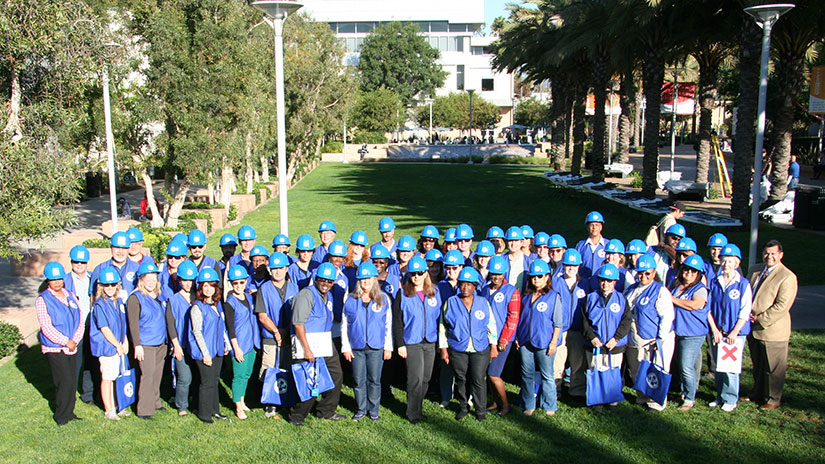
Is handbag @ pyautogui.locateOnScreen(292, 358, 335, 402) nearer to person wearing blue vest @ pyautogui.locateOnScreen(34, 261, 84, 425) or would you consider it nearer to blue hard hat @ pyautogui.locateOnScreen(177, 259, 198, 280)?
blue hard hat @ pyautogui.locateOnScreen(177, 259, 198, 280)

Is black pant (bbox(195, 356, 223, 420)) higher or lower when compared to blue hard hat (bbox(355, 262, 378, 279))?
lower

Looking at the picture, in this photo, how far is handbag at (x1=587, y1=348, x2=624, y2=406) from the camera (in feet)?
24.0

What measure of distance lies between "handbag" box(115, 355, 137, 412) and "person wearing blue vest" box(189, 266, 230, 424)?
781mm

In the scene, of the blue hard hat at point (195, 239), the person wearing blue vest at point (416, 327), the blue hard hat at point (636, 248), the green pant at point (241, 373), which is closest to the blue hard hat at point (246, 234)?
the blue hard hat at point (195, 239)

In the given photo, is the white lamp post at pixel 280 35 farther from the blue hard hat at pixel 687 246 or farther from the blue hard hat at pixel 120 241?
the blue hard hat at pixel 687 246

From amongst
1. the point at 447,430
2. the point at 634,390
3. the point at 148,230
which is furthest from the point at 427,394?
the point at 148,230

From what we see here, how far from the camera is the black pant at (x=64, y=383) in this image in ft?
23.5

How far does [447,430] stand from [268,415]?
1.91 m

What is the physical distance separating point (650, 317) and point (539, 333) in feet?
3.85

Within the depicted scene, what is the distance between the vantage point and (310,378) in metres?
7.03

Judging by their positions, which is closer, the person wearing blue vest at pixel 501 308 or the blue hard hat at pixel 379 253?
the person wearing blue vest at pixel 501 308

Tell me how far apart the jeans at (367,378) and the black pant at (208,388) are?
55.7 inches

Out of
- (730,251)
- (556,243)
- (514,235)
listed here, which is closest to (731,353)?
(730,251)

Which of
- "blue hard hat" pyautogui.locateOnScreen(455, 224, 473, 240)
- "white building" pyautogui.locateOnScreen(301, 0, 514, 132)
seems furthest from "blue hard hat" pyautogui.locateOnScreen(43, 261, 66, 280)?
"white building" pyautogui.locateOnScreen(301, 0, 514, 132)
